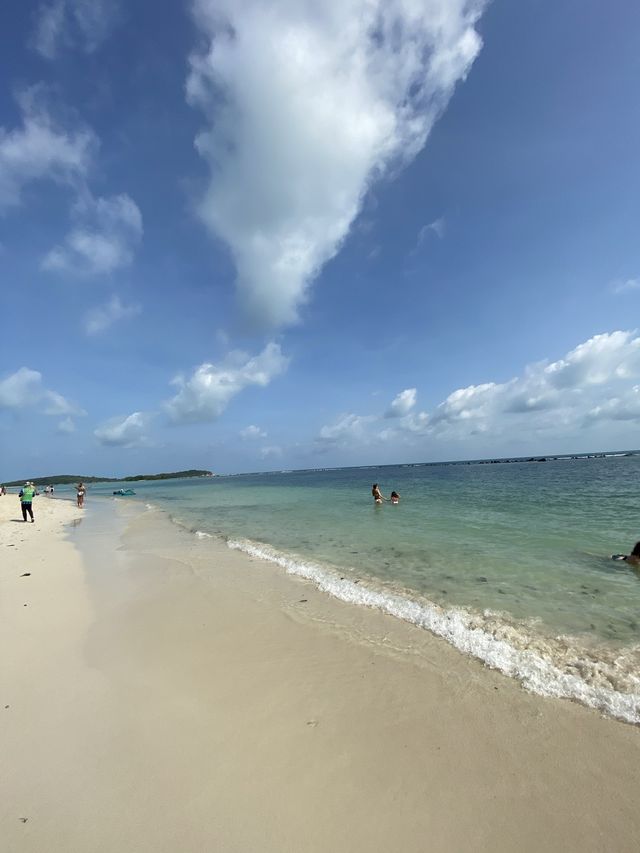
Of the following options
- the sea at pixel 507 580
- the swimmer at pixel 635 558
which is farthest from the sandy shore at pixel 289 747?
the swimmer at pixel 635 558

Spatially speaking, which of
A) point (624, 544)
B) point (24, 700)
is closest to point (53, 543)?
point (24, 700)

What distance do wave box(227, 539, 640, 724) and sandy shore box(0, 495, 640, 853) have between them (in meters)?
0.29

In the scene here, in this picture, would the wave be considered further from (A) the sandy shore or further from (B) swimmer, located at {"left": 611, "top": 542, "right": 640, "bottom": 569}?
(B) swimmer, located at {"left": 611, "top": 542, "right": 640, "bottom": 569}

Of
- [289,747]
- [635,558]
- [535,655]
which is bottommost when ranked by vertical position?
[635,558]

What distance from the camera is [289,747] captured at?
3.82 m

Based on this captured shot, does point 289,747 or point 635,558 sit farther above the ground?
Answer: point 289,747

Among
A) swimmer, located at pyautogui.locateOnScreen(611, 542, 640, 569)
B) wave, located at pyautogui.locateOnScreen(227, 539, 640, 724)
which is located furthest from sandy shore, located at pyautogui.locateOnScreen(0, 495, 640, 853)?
swimmer, located at pyautogui.locateOnScreen(611, 542, 640, 569)

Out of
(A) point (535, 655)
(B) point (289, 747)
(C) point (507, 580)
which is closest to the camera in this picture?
(B) point (289, 747)

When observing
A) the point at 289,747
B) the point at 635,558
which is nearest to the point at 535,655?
the point at 289,747

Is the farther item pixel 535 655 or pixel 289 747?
pixel 535 655

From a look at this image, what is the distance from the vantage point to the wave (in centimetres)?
460

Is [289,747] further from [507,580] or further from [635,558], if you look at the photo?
[635,558]

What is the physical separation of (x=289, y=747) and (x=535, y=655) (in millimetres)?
3813

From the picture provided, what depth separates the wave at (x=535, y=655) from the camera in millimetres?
4602
